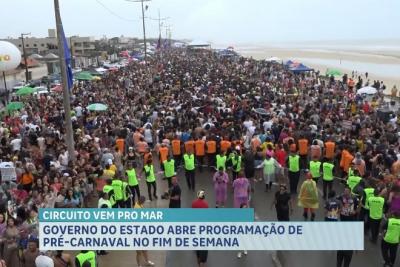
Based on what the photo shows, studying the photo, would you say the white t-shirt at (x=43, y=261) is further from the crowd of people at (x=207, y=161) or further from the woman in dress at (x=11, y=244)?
the woman in dress at (x=11, y=244)

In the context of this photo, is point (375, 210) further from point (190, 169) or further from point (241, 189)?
point (190, 169)

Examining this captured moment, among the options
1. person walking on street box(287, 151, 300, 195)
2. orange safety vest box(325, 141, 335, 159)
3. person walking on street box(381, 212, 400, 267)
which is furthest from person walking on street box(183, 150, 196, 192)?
person walking on street box(381, 212, 400, 267)

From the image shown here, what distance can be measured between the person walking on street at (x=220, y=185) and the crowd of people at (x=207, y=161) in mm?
23

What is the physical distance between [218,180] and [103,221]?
4.03 m

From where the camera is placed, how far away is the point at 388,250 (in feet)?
27.6

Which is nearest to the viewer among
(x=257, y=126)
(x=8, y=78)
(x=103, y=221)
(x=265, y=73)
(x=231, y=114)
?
(x=103, y=221)

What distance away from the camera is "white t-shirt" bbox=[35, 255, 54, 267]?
22.0ft

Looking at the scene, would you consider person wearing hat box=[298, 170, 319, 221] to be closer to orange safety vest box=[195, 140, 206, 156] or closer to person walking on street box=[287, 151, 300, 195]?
person walking on street box=[287, 151, 300, 195]

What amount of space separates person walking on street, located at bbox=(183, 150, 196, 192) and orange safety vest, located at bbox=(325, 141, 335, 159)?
3717 mm

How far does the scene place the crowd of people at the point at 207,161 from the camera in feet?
29.3

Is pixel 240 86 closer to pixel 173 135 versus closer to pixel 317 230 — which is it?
pixel 173 135

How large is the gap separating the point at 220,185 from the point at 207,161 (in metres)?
4.02

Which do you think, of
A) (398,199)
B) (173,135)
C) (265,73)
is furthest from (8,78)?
(398,199)

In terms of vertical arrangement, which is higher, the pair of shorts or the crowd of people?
the crowd of people
